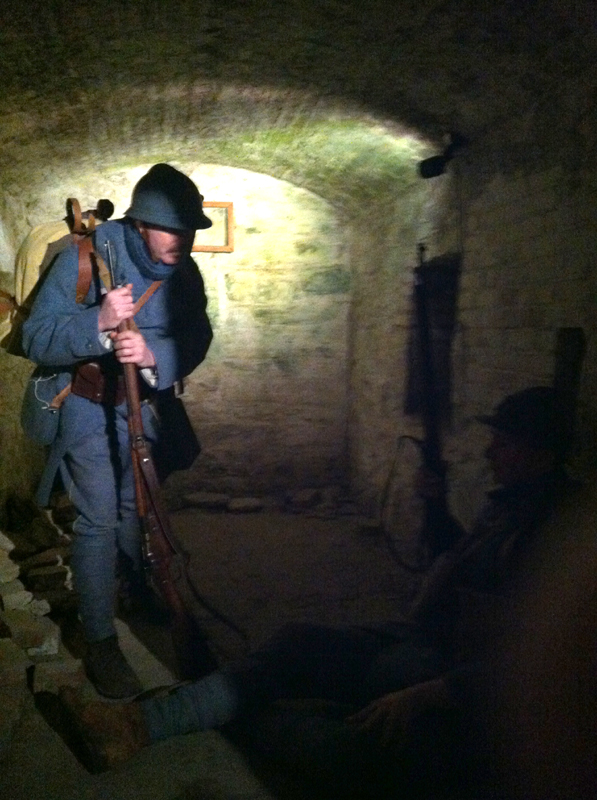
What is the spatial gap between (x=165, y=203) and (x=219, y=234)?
2.50 meters

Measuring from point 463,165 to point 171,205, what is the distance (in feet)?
5.40

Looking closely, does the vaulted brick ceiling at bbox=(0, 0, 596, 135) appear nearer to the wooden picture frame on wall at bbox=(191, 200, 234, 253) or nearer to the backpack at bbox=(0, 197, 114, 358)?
the backpack at bbox=(0, 197, 114, 358)

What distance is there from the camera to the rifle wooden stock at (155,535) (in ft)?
7.74

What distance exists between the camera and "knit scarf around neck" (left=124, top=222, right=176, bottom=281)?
2.60 meters

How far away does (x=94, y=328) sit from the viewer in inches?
91.4

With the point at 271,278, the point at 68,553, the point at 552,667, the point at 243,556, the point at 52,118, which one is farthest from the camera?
the point at 271,278

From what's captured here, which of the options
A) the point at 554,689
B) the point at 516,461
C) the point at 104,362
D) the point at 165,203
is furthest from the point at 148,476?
the point at 554,689

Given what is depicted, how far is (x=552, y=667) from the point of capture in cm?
138

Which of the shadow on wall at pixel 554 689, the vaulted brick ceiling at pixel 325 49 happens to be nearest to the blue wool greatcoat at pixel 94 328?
the vaulted brick ceiling at pixel 325 49

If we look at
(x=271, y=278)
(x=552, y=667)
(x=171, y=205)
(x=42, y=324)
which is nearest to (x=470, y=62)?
(x=171, y=205)

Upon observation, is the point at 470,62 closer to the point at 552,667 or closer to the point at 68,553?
the point at 552,667

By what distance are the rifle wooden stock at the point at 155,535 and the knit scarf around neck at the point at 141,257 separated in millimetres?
330

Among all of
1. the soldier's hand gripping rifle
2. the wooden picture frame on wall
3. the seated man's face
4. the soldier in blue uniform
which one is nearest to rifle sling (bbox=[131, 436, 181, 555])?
the soldier's hand gripping rifle

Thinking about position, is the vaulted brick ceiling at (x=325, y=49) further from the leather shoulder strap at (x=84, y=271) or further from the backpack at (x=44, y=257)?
the leather shoulder strap at (x=84, y=271)
